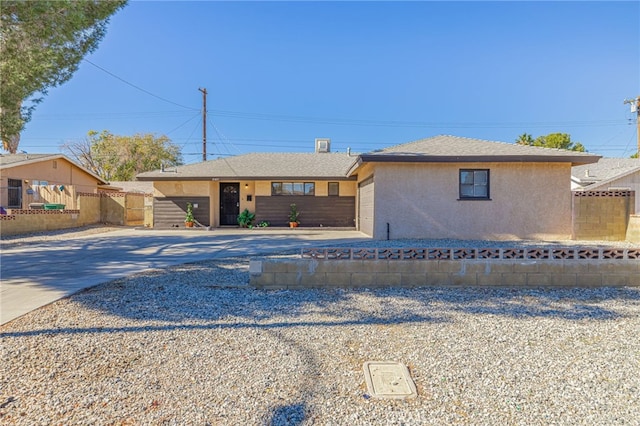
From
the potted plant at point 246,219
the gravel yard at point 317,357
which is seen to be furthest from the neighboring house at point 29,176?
the gravel yard at point 317,357

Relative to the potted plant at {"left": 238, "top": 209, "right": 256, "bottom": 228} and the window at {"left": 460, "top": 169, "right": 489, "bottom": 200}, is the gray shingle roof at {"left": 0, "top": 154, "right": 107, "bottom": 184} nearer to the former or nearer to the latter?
the potted plant at {"left": 238, "top": 209, "right": 256, "bottom": 228}

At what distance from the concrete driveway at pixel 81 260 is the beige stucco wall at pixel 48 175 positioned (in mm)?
8416

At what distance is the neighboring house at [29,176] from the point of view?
1658 cm

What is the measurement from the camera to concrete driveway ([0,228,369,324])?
501 centimetres

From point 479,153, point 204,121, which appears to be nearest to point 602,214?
point 479,153

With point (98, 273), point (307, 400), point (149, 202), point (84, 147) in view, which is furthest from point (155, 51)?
point (84, 147)

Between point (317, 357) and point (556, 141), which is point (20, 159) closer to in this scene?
point (317, 357)

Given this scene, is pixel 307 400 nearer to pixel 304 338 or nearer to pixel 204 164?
pixel 304 338

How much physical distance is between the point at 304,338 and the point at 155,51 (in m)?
16.4

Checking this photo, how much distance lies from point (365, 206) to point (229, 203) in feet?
23.8

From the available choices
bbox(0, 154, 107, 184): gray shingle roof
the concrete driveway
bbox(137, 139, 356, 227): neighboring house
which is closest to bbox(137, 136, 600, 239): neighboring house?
the concrete driveway

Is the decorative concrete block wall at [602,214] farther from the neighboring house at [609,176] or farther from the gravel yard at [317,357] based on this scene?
the gravel yard at [317,357]

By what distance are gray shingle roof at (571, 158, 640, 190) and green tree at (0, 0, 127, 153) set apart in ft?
72.9

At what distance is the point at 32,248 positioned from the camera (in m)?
9.79
